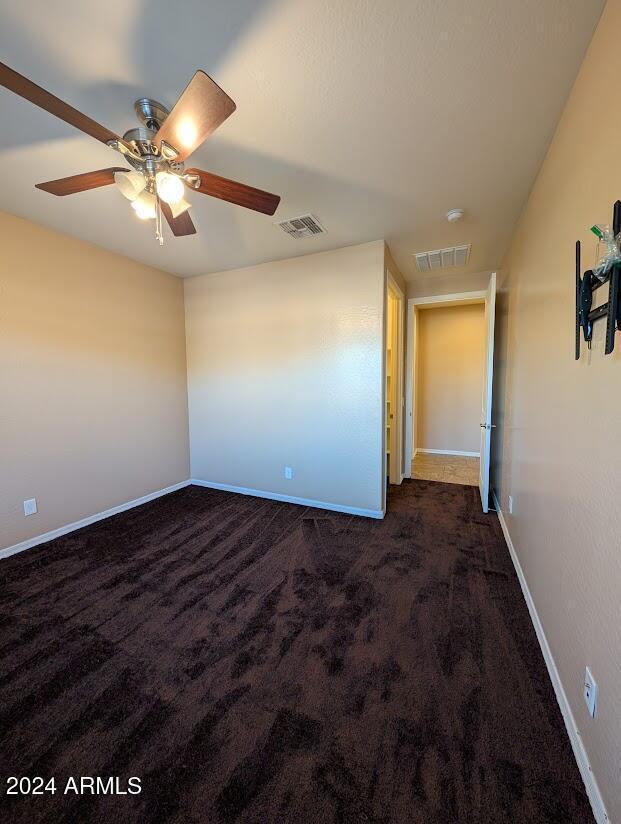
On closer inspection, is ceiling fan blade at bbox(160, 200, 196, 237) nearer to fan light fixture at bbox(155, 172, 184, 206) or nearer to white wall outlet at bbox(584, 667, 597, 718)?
fan light fixture at bbox(155, 172, 184, 206)

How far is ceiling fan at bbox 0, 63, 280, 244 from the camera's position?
1135 mm

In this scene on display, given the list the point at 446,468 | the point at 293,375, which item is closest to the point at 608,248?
the point at 293,375

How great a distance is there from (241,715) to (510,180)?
3245 mm

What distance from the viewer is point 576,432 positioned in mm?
1316

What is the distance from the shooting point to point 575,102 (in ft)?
4.55

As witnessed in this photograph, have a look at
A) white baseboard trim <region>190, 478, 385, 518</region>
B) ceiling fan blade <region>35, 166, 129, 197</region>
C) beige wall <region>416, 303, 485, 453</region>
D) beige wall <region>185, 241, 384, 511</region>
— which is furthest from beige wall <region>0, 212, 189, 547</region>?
beige wall <region>416, 303, 485, 453</region>

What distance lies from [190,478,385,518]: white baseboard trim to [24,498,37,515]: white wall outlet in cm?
173

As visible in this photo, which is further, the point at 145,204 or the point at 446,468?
the point at 446,468

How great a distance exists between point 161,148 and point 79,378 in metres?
2.33

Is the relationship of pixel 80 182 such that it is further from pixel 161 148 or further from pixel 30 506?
pixel 30 506

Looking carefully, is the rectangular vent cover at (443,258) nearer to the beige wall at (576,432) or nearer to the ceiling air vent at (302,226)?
the beige wall at (576,432)

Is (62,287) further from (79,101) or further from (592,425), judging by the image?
(592,425)

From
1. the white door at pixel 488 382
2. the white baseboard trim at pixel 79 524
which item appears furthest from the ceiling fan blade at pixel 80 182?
the white door at pixel 488 382

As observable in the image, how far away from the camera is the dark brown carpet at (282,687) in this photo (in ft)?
3.51
